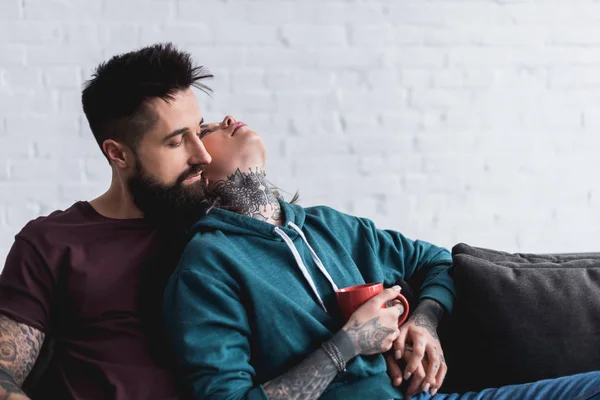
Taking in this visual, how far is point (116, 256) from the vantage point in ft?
5.17

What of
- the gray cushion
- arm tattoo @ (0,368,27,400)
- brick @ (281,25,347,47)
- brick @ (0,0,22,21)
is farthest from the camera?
brick @ (281,25,347,47)

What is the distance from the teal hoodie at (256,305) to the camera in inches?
57.4

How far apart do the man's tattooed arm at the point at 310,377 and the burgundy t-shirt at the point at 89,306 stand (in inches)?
9.2

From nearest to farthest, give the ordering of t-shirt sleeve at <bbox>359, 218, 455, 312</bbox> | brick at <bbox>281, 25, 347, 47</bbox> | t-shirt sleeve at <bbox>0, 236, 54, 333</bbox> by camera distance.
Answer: t-shirt sleeve at <bbox>0, 236, 54, 333</bbox> → t-shirt sleeve at <bbox>359, 218, 455, 312</bbox> → brick at <bbox>281, 25, 347, 47</bbox>

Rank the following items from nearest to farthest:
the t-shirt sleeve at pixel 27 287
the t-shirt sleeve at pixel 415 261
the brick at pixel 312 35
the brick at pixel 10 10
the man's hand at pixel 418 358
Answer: the t-shirt sleeve at pixel 27 287 → the man's hand at pixel 418 358 → the t-shirt sleeve at pixel 415 261 → the brick at pixel 10 10 → the brick at pixel 312 35

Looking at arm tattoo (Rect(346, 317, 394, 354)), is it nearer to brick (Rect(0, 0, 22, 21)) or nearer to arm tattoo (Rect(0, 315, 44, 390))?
arm tattoo (Rect(0, 315, 44, 390))

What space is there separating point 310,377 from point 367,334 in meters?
0.16

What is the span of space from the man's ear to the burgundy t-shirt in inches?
6.5

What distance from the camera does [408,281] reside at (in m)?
1.92

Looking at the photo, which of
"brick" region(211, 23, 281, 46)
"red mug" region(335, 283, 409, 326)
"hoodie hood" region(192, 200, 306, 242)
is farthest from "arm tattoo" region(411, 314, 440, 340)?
"brick" region(211, 23, 281, 46)

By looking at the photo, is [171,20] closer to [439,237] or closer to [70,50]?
[70,50]

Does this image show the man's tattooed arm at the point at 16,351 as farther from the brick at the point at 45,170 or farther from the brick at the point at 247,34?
the brick at the point at 247,34

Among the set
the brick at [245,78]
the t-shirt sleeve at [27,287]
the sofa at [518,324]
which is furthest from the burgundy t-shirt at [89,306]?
the brick at [245,78]

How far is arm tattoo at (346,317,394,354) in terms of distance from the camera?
59.5 inches
